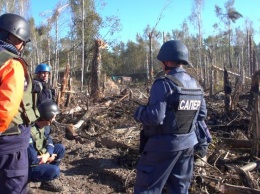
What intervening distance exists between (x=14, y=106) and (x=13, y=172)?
0.60 metres

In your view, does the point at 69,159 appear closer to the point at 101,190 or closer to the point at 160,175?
the point at 101,190

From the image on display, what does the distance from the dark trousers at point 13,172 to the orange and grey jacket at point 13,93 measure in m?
0.21

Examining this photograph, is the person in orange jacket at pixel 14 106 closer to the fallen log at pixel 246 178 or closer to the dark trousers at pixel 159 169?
the dark trousers at pixel 159 169

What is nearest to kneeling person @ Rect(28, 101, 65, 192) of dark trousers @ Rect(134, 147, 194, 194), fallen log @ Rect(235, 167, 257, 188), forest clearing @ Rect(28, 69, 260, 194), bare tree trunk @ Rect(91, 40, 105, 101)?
forest clearing @ Rect(28, 69, 260, 194)

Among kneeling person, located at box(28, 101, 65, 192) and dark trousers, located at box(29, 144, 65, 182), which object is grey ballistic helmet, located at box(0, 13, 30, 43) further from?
dark trousers, located at box(29, 144, 65, 182)

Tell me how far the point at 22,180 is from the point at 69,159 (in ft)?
9.82

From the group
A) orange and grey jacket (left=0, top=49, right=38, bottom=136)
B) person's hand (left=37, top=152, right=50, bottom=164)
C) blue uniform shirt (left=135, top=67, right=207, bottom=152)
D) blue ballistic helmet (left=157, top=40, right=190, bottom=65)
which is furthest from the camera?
person's hand (left=37, top=152, right=50, bottom=164)

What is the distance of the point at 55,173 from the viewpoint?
3713 millimetres

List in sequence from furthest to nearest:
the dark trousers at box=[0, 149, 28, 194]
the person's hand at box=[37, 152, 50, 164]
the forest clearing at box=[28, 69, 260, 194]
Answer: the forest clearing at box=[28, 69, 260, 194]
the person's hand at box=[37, 152, 50, 164]
the dark trousers at box=[0, 149, 28, 194]

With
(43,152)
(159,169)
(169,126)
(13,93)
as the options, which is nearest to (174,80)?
(169,126)

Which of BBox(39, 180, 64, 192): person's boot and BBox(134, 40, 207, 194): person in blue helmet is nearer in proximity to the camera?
BBox(134, 40, 207, 194): person in blue helmet

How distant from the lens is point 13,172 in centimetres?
281

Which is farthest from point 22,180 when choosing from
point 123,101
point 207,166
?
point 123,101

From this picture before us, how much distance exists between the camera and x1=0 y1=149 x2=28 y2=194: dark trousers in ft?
9.16
